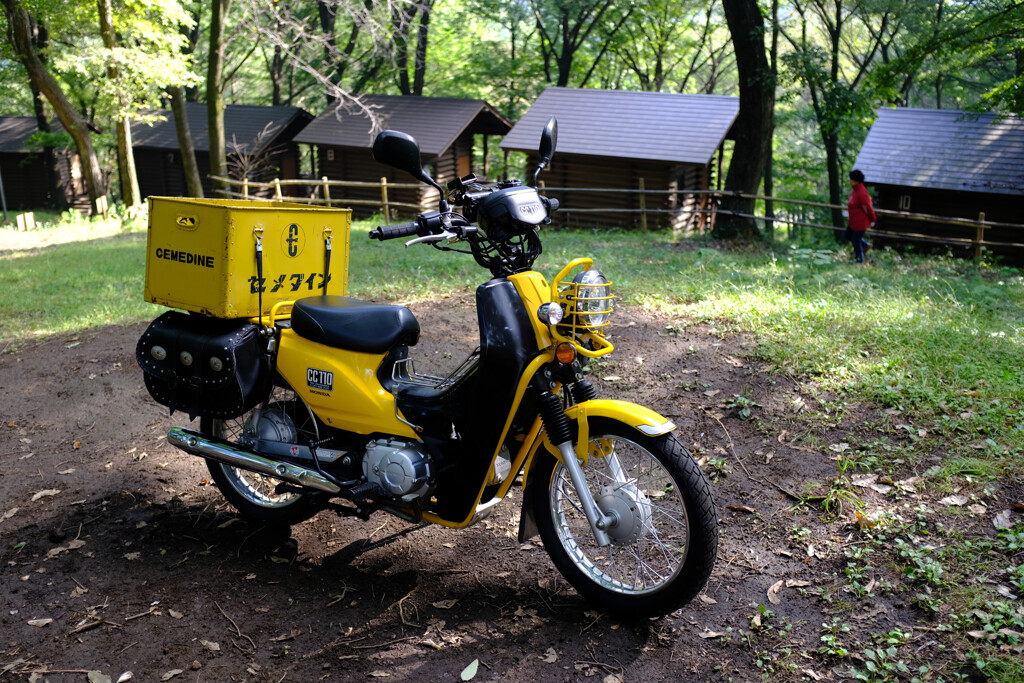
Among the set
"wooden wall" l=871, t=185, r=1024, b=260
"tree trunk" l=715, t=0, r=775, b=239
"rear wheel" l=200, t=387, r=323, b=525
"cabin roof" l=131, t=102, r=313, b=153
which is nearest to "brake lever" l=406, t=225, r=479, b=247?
"rear wheel" l=200, t=387, r=323, b=525

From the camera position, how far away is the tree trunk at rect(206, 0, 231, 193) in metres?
16.8

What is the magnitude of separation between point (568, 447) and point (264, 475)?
149 centimetres

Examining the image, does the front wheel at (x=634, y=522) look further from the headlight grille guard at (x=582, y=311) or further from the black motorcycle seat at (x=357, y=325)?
the black motorcycle seat at (x=357, y=325)

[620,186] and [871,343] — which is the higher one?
[620,186]

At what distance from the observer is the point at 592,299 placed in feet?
9.46

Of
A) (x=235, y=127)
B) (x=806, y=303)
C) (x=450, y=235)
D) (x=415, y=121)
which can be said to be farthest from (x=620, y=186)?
(x=450, y=235)

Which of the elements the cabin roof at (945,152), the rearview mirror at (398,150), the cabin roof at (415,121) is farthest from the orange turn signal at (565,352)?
the cabin roof at (415,121)

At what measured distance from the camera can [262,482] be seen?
416 cm

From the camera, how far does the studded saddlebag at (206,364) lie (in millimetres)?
3586

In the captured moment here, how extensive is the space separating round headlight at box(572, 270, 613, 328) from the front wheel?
40cm

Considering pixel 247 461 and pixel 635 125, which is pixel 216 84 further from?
pixel 247 461

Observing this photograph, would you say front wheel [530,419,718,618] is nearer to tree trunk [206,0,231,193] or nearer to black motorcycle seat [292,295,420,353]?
black motorcycle seat [292,295,420,353]

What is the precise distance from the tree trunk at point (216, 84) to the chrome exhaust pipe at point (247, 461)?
14.0 metres

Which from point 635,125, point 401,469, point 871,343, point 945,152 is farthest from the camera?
point 635,125
